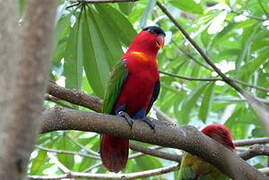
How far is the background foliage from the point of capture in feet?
10.3

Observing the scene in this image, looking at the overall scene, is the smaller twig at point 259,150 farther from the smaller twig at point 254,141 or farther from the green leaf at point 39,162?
the green leaf at point 39,162

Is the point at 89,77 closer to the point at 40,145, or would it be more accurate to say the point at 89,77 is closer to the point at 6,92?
the point at 40,145

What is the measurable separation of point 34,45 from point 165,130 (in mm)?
1727

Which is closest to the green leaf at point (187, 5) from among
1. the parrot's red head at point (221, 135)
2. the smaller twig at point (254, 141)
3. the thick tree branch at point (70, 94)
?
the parrot's red head at point (221, 135)

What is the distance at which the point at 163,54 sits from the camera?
186 inches

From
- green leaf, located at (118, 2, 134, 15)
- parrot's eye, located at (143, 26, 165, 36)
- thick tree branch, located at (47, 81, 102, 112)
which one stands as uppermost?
green leaf, located at (118, 2, 134, 15)

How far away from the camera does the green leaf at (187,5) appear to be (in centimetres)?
374

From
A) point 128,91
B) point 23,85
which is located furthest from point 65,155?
point 23,85

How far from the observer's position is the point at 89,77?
3199 millimetres

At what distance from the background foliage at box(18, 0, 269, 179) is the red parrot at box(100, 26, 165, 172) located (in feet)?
0.35

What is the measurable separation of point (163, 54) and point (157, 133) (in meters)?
2.50

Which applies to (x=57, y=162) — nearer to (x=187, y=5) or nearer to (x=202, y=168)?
→ (x=202, y=168)

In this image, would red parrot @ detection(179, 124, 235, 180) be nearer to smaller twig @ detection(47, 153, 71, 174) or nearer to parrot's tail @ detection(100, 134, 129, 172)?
parrot's tail @ detection(100, 134, 129, 172)

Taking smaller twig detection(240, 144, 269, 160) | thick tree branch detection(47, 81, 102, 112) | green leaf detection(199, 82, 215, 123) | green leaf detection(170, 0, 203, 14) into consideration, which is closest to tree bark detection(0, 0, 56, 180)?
thick tree branch detection(47, 81, 102, 112)
